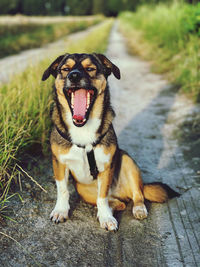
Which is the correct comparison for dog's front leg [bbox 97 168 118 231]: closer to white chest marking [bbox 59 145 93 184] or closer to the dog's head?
white chest marking [bbox 59 145 93 184]

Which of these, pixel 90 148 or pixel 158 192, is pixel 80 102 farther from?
pixel 158 192

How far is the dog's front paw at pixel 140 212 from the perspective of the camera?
266 centimetres

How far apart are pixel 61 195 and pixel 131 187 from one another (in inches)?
27.2

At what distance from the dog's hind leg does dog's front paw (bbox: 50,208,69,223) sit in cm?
55

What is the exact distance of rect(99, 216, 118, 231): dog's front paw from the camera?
253 cm

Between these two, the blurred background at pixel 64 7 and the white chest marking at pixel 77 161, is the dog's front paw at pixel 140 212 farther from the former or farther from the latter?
the blurred background at pixel 64 7

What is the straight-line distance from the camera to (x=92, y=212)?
110 inches

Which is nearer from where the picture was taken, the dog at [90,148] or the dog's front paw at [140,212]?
the dog at [90,148]

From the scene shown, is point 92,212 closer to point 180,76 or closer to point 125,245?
point 125,245

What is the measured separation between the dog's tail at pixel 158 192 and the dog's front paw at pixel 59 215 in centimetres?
81

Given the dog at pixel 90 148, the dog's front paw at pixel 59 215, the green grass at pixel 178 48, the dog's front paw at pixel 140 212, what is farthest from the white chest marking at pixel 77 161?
the green grass at pixel 178 48

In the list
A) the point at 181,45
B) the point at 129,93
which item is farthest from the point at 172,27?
the point at 129,93

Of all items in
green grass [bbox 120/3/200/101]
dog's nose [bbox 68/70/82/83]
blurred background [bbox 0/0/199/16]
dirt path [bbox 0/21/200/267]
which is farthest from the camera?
blurred background [bbox 0/0/199/16]

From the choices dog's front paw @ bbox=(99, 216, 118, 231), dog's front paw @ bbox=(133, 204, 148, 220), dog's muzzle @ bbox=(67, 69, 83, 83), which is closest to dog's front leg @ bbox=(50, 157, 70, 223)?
dog's front paw @ bbox=(99, 216, 118, 231)
